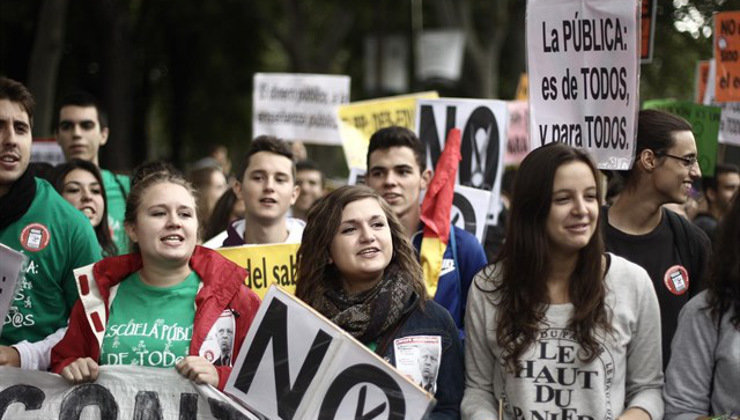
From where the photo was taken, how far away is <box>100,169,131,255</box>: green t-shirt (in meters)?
7.90

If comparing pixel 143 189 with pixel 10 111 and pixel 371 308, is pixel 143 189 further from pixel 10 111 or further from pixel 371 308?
pixel 371 308

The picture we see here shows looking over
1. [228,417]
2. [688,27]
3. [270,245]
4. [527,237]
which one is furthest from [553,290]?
[688,27]

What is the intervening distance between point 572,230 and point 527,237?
17cm

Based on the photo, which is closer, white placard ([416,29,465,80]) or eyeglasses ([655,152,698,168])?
eyeglasses ([655,152,698,168])

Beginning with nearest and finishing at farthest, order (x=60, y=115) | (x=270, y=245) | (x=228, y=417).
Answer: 1. (x=228, y=417)
2. (x=270, y=245)
3. (x=60, y=115)

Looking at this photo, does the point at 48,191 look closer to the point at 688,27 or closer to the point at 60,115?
the point at 60,115

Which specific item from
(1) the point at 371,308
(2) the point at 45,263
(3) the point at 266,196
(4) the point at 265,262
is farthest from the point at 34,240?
(1) the point at 371,308

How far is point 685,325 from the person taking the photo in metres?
4.12

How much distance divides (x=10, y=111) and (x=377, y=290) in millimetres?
2069

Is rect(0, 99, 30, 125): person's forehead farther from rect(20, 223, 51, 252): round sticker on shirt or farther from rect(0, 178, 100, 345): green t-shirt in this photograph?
rect(20, 223, 51, 252): round sticker on shirt

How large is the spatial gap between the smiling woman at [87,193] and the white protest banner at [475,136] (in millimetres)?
2176

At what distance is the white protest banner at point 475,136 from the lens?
7691 mm

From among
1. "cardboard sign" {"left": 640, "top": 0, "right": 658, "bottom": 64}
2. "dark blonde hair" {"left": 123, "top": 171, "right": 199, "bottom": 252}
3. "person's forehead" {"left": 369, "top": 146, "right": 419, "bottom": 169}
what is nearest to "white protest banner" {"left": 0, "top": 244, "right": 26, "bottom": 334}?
"dark blonde hair" {"left": 123, "top": 171, "right": 199, "bottom": 252}

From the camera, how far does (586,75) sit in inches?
212
